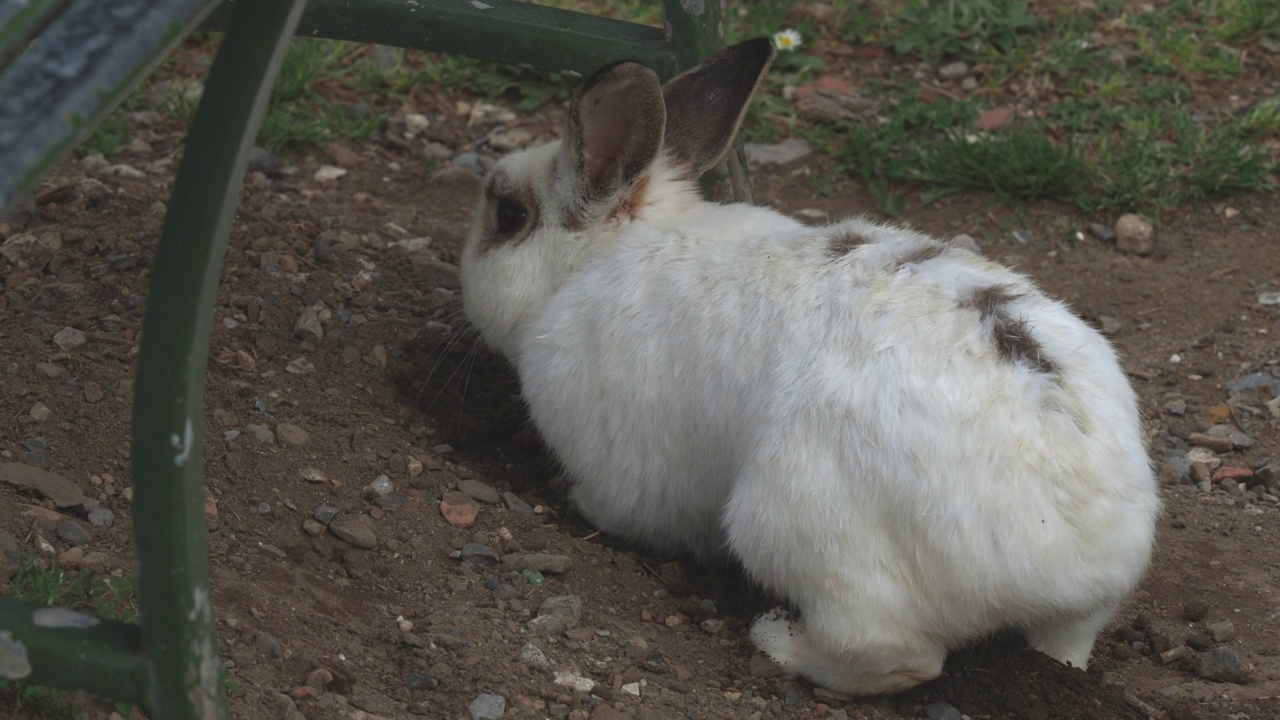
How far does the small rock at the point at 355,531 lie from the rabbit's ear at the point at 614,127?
104 cm

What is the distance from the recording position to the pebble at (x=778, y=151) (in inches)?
231

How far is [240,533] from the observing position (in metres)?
3.23

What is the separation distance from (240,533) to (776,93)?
3694mm

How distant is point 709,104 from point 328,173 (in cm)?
225

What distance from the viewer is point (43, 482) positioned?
10.3ft

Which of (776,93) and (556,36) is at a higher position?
(556,36)

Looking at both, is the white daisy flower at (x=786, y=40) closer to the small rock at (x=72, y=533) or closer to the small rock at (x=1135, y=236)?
the small rock at (x=1135, y=236)

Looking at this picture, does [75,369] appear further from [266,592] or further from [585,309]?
[585,309]

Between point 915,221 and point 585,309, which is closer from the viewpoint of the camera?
point 585,309

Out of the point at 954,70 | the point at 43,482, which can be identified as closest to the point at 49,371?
the point at 43,482

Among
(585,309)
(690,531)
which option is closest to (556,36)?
(585,309)

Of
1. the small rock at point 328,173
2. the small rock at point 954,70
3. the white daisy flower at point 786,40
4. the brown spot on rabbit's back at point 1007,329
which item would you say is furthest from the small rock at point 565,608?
the small rock at point 954,70

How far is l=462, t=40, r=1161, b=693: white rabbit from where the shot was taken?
282 centimetres

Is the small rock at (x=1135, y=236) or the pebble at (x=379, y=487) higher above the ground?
the pebble at (x=379, y=487)
